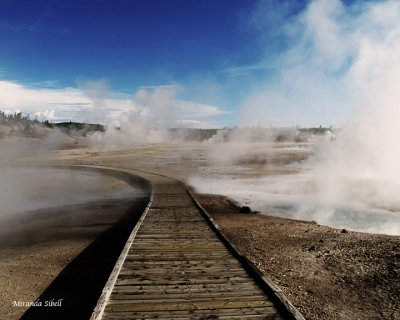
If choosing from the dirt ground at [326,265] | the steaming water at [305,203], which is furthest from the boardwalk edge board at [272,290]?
the steaming water at [305,203]

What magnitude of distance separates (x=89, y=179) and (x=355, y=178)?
21.2 meters

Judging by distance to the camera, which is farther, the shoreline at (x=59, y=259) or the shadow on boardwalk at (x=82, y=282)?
the shoreline at (x=59, y=259)

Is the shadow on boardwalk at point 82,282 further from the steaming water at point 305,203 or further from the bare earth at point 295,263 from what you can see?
the steaming water at point 305,203

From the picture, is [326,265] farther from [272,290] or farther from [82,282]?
[82,282]

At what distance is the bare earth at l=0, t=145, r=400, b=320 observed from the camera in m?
6.21

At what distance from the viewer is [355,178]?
2373 centimetres

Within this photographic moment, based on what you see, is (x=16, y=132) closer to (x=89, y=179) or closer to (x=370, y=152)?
(x=89, y=179)

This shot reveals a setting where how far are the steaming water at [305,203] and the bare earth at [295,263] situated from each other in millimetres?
2027

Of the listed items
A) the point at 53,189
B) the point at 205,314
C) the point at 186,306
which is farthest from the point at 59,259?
the point at 53,189

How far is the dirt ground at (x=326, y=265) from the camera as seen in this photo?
612cm

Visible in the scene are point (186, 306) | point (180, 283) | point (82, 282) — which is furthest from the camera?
point (82, 282)

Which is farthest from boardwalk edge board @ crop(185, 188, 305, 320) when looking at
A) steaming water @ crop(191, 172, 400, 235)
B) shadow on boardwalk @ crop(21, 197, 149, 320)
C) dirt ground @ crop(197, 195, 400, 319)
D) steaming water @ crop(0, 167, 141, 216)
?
steaming water @ crop(0, 167, 141, 216)

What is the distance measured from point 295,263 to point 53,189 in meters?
17.9

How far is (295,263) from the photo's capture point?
8.19m
